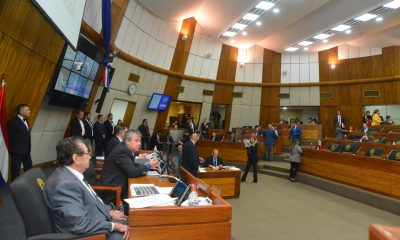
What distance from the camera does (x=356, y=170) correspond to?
5.33 metres

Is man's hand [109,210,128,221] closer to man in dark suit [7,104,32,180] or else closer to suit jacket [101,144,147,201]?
suit jacket [101,144,147,201]

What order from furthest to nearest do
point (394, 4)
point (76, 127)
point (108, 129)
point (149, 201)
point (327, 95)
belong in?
point (327, 95)
point (394, 4)
point (108, 129)
point (76, 127)
point (149, 201)

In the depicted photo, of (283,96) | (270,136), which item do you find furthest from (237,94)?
Answer: (270,136)

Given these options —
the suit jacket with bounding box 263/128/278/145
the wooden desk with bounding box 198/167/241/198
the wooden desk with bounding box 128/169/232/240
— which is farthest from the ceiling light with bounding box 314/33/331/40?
the wooden desk with bounding box 128/169/232/240

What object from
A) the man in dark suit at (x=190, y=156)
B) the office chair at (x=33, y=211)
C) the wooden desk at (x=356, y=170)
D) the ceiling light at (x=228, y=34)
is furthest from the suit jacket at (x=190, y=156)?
the ceiling light at (x=228, y=34)

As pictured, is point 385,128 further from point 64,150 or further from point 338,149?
point 64,150

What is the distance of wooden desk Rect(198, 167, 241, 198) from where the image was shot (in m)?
4.92

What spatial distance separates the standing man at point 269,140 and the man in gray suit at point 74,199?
24.2 ft

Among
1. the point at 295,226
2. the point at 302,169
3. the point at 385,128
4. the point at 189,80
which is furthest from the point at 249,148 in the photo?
the point at 189,80

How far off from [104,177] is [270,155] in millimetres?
7127

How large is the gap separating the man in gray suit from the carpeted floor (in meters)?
2.06

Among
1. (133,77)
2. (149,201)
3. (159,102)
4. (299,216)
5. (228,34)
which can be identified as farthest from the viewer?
(228,34)

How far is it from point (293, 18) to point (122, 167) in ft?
30.0

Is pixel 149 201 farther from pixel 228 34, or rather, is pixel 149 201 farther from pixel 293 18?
pixel 228 34
